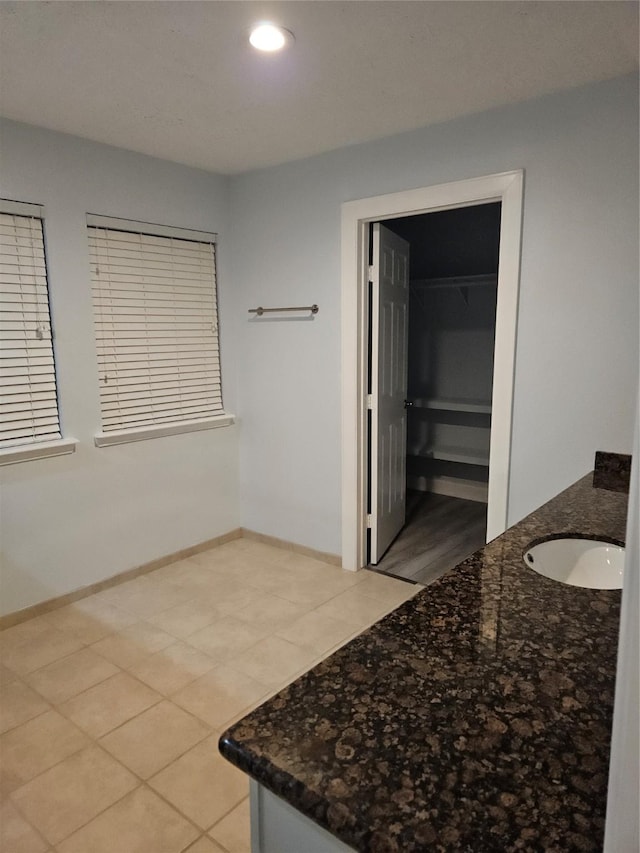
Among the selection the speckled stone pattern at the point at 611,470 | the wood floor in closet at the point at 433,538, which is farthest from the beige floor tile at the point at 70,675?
the speckled stone pattern at the point at 611,470

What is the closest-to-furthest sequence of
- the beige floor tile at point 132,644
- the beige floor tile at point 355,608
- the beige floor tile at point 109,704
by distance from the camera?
the beige floor tile at point 109,704 → the beige floor tile at point 132,644 → the beige floor tile at point 355,608

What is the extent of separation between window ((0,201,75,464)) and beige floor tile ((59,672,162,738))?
119 centimetres

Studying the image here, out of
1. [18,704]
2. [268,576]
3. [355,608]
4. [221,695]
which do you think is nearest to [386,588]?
[355,608]

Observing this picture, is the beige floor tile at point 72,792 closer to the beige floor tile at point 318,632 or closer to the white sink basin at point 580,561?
the beige floor tile at point 318,632

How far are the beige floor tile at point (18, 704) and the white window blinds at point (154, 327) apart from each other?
136cm

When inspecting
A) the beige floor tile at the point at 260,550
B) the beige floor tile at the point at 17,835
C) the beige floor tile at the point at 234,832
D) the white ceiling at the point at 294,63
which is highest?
the white ceiling at the point at 294,63

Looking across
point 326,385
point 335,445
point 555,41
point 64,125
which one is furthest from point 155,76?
point 335,445

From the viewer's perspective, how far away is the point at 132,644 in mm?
2668

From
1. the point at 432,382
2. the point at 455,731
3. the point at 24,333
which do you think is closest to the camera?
the point at 455,731

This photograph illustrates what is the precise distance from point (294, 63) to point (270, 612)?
253 centimetres

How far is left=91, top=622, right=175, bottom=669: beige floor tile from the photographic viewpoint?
255 centimetres

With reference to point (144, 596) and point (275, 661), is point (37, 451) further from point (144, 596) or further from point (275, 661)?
point (275, 661)

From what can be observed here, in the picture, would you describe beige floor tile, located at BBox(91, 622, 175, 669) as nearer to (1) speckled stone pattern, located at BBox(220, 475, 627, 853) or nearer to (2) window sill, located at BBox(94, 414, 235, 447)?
(2) window sill, located at BBox(94, 414, 235, 447)

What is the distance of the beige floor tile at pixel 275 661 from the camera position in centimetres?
241
